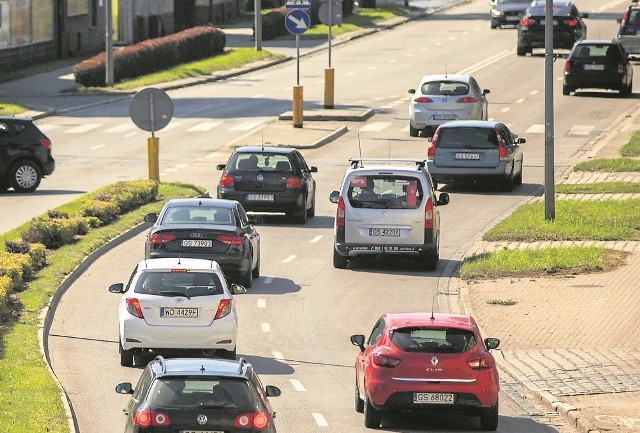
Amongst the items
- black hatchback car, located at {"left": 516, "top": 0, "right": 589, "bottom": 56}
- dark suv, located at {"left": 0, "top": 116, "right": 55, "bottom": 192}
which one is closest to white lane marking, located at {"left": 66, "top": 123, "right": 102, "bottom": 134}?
dark suv, located at {"left": 0, "top": 116, "right": 55, "bottom": 192}

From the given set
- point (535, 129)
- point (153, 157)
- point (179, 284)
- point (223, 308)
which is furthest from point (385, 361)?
point (535, 129)

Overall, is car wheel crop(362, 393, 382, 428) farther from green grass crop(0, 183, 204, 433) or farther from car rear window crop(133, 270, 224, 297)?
car rear window crop(133, 270, 224, 297)

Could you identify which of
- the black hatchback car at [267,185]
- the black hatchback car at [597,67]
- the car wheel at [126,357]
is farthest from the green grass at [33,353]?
the black hatchback car at [597,67]

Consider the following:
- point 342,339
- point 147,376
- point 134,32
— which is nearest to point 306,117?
point 134,32

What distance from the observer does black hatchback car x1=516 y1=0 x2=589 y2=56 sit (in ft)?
221

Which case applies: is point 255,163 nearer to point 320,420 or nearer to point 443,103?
point 443,103

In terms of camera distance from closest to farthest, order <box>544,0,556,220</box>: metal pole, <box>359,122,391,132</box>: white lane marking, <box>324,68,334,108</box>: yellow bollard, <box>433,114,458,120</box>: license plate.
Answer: <box>544,0,556,220</box>: metal pole, <box>433,114,458,120</box>: license plate, <box>359,122,391,132</box>: white lane marking, <box>324,68,334,108</box>: yellow bollard

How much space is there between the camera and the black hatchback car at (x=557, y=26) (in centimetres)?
6750

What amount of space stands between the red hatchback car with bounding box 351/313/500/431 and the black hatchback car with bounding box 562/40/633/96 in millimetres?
38567

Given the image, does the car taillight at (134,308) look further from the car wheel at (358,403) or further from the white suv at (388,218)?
the white suv at (388,218)

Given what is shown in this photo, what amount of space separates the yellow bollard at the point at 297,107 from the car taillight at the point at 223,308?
89.0 ft

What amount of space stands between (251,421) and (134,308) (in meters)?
7.04

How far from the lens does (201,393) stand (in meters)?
14.7

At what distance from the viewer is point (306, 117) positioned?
172 feet
